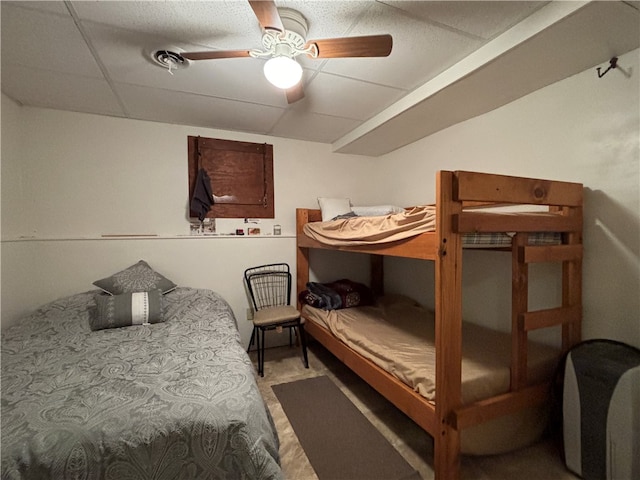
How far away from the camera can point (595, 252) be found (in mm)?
1650

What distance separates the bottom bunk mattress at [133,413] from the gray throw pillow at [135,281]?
705 mm

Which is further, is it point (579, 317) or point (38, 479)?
point (579, 317)

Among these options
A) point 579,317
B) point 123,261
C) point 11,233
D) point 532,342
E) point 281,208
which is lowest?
point 532,342

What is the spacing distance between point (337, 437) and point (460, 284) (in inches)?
46.9

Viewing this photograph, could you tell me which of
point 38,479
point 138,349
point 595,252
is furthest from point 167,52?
point 595,252

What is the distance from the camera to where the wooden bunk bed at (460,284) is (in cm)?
127

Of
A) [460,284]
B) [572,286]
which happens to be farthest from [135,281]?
[572,286]

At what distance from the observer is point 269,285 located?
3.10m

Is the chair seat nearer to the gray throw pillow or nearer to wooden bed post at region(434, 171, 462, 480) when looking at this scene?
the gray throw pillow

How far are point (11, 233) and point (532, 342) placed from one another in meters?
3.89

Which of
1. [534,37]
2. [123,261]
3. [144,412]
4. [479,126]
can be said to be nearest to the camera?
[144,412]

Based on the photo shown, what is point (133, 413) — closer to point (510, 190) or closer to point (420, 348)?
point (420, 348)

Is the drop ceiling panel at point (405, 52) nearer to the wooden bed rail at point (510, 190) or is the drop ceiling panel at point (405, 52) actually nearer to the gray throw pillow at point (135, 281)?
the wooden bed rail at point (510, 190)

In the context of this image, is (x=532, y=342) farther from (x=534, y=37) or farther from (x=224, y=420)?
(x=224, y=420)
